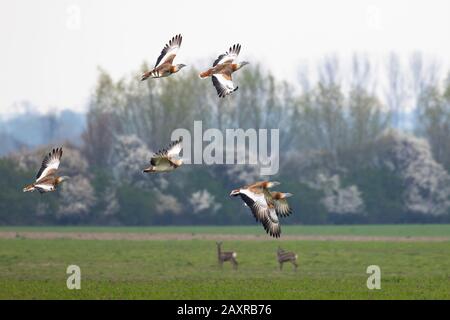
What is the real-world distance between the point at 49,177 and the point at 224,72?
15.6 feet

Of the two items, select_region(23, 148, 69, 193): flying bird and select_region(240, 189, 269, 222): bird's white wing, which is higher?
select_region(23, 148, 69, 193): flying bird

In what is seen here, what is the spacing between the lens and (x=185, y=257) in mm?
41281

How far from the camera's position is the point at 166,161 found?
24.7 metres

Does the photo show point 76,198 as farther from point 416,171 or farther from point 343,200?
point 416,171

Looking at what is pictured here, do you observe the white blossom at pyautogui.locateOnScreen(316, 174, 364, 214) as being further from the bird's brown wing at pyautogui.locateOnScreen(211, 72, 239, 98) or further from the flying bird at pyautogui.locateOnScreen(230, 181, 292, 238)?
the flying bird at pyautogui.locateOnScreen(230, 181, 292, 238)

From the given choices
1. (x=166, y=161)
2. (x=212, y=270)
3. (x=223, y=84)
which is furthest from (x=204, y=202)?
(x=223, y=84)

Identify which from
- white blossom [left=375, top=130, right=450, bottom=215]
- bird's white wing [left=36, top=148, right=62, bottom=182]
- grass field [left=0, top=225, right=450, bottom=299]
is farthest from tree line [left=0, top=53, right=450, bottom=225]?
bird's white wing [left=36, top=148, right=62, bottom=182]

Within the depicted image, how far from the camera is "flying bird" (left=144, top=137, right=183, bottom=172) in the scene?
24438mm

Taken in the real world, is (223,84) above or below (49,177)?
above

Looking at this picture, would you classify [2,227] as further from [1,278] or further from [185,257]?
[1,278]

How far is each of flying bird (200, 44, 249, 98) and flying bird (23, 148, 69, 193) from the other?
4.09 metres

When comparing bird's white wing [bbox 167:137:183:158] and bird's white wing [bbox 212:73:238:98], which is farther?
bird's white wing [bbox 167:137:183:158]

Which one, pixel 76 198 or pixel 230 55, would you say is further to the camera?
pixel 76 198

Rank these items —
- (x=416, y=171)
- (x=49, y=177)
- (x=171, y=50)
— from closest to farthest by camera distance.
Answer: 1. (x=49, y=177)
2. (x=171, y=50)
3. (x=416, y=171)
